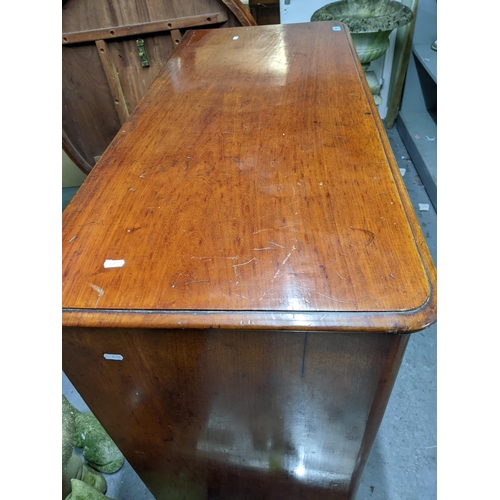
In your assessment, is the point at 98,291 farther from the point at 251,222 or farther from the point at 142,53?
the point at 142,53

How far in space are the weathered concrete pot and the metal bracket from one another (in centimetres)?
85

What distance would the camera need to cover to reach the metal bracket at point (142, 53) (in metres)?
1.37

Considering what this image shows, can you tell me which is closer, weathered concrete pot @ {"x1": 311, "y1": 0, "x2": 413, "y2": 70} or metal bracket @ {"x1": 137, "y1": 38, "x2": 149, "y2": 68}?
metal bracket @ {"x1": 137, "y1": 38, "x2": 149, "y2": 68}

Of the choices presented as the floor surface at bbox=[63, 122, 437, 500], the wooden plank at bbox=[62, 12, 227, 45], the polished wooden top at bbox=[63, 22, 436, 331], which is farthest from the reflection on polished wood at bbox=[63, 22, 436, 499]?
the wooden plank at bbox=[62, 12, 227, 45]

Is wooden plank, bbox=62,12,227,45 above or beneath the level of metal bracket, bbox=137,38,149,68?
above

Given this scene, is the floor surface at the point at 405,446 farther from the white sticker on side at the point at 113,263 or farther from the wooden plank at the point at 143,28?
the wooden plank at the point at 143,28

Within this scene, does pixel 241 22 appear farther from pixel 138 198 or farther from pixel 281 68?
pixel 138 198

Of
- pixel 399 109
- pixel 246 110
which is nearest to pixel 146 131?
pixel 246 110

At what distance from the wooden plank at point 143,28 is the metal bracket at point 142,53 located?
35 mm

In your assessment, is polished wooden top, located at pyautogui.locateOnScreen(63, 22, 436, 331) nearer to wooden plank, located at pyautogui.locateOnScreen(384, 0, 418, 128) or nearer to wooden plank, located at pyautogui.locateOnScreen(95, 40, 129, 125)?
wooden plank, located at pyautogui.locateOnScreen(95, 40, 129, 125)

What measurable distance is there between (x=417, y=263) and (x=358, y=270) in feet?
0.23

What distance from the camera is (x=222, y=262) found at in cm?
46

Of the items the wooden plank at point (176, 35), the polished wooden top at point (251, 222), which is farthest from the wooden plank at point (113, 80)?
the polished wooden top at point (251, 222)

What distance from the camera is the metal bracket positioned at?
137cm
